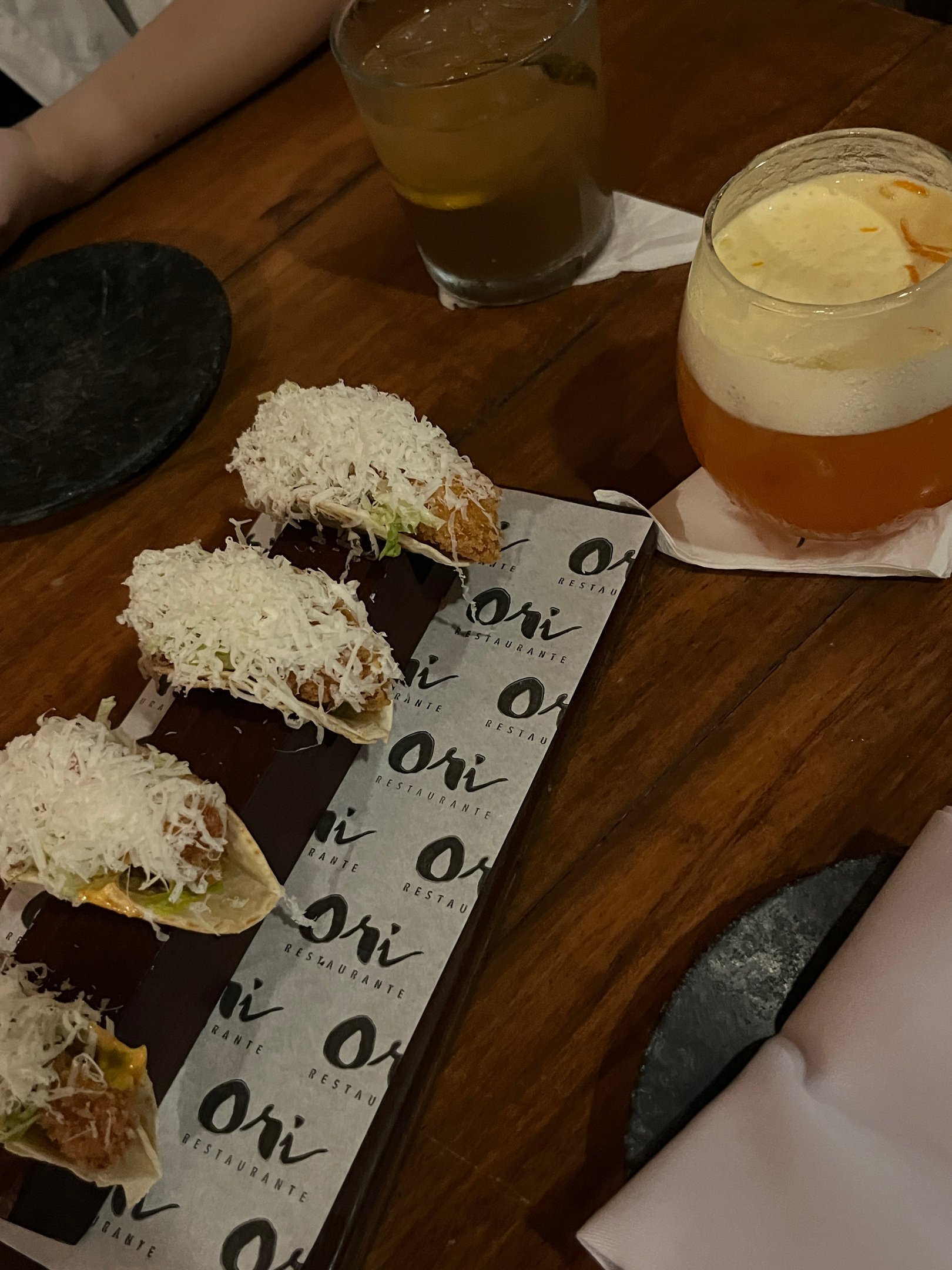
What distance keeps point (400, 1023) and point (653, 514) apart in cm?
45

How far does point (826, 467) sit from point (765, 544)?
139 millimetres

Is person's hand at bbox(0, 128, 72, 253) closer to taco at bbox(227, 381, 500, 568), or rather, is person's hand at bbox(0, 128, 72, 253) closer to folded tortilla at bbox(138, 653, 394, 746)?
taco at bbox(227, 381, 500, 568)

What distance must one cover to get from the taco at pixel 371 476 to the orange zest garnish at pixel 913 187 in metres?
0.36

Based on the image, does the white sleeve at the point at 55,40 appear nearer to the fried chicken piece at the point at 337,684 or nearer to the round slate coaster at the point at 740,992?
the fried chicken piece at the point at 337,684

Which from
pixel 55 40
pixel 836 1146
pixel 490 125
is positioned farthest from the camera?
pixel 55 40

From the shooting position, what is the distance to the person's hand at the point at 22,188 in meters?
1.25

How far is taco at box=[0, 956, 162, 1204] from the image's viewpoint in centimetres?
55

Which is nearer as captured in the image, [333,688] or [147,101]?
[333,688]

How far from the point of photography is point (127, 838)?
0.60 metres

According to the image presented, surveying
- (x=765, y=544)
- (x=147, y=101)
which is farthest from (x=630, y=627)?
(x=147, y=101)

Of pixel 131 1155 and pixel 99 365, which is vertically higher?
pixel 99 365

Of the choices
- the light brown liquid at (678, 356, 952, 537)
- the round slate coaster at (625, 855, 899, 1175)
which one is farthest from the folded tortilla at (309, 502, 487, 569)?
the round slate coaster at (625, 855, 899, 1175)

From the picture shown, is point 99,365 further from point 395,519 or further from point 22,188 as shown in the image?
point 395,519

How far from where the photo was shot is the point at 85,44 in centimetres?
174
